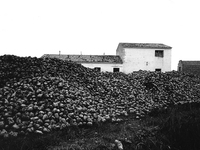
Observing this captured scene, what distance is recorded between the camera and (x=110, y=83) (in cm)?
952

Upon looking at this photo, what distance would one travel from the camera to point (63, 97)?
19.7ft

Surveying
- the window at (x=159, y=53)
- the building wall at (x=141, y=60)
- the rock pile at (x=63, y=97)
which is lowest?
the rock pile at (x=63, y=97)

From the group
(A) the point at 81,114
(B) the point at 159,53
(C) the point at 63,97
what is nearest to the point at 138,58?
(B) the point at 159,53

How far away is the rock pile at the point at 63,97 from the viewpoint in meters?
4.82

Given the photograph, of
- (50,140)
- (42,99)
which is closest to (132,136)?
(50,140)

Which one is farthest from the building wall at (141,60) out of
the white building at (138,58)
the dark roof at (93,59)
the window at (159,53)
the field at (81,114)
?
the field at (81,114)

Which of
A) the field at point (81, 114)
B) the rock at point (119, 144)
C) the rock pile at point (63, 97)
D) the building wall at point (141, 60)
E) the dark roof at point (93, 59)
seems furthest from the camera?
the building wall at point (141, 60)

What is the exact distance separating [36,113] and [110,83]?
5315 millimetres

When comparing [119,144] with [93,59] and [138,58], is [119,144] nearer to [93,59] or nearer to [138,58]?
[93,59]

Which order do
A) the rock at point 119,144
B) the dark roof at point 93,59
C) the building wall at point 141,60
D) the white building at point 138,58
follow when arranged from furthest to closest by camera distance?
the building wall at point 141,60, the white building at point 138,58, the dark roof at point 93,59, the rock at point 119,144

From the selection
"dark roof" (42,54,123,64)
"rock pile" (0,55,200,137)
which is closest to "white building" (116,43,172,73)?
"dark roof" (42,54,123,64)

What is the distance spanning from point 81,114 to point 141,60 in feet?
77.5

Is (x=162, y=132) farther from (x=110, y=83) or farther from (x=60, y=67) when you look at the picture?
(x=60, y=67)

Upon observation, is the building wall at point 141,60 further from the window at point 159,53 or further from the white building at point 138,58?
the window at point 159,53
